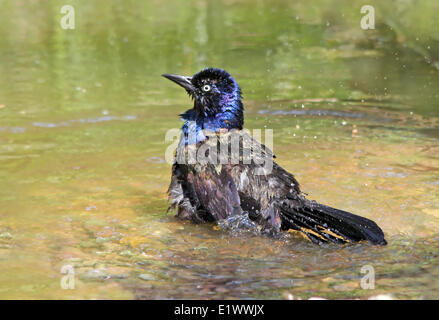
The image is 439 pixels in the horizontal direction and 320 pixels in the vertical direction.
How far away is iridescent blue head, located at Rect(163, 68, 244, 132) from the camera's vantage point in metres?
5.43

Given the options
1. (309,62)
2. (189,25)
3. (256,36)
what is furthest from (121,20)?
(309,62)

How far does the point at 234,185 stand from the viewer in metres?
5.15

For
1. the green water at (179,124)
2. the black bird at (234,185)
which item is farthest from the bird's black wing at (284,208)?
the green water at (179,124)

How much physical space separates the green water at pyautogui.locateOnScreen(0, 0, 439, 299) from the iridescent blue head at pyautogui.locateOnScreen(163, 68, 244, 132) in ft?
2.75

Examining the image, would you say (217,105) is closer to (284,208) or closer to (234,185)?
(234,185)

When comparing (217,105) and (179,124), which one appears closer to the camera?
(217,105)

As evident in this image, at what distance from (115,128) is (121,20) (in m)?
7.19

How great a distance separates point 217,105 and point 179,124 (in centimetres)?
277

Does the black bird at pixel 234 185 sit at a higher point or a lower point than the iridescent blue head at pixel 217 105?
lower

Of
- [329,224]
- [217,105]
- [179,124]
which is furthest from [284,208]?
Result: [179,124]

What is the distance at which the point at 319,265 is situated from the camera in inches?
178

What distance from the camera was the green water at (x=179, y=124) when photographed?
14.4 feet

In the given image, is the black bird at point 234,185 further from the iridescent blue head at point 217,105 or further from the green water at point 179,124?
the green water at point 179,124

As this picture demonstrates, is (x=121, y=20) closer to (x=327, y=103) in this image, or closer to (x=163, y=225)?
(x=327, y=103)
